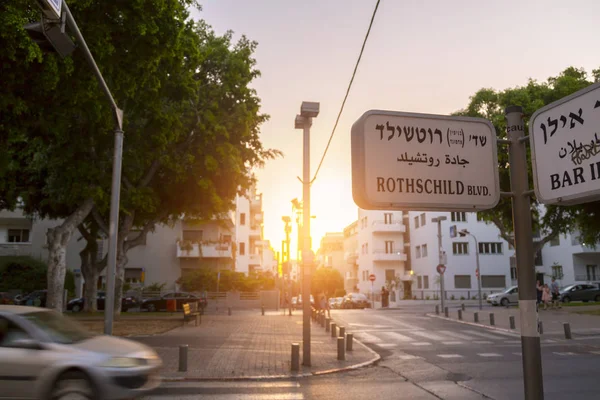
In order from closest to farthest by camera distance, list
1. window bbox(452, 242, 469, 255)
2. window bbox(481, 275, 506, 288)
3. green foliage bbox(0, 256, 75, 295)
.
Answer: green foliage bbox(0, 256, 75, 295) → window bbox(481, 275, 506, 288) → window bbox(452, 242, 469, 255)

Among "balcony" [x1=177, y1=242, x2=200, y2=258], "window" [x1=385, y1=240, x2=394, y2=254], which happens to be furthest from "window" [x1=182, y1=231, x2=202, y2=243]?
"window" [x1=385, y1=240, x2=394, y2=254]

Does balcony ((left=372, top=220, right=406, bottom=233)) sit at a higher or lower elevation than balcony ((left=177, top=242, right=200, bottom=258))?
higher

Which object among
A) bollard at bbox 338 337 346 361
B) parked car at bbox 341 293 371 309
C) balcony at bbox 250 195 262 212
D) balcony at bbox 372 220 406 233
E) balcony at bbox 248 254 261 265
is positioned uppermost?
balcony at bbox 250 195 262 212

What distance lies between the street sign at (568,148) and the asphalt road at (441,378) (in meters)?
7.13

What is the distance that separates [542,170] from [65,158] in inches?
874

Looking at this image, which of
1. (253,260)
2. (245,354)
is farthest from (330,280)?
(245,354)

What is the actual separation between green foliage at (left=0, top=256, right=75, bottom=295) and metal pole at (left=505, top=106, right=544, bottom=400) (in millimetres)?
48068

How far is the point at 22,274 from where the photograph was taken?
4416cm

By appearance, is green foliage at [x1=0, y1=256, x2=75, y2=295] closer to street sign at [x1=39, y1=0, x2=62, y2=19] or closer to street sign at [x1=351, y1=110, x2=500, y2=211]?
street sign at [x1=39, y1=0, x2=62, y2=19]

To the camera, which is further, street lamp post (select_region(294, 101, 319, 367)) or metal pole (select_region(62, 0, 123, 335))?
street lamp post (select_region(294, 101, 319, 367))

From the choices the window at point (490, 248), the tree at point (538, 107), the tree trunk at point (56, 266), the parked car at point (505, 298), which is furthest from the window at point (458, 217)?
the tree trunk at point (56, 266)

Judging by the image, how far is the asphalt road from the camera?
30.2 feet

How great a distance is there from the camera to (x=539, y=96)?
29391 mm

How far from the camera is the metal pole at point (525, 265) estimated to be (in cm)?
304
